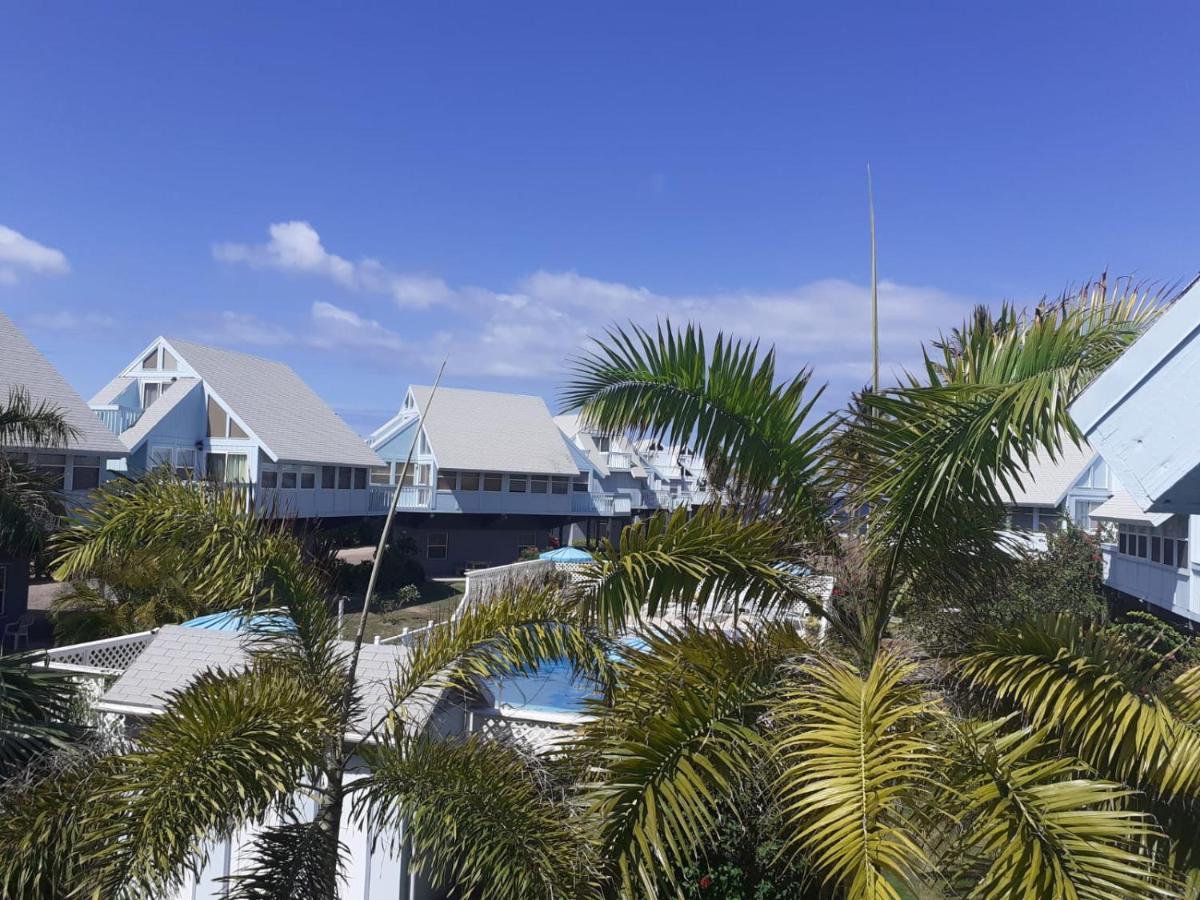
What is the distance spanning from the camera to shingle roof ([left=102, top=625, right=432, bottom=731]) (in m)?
8.87

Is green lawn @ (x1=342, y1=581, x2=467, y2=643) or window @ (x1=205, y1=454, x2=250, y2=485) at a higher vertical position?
window @ (x1=205, y1=454, x2=250, y2=485)

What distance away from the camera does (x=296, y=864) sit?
224 inches

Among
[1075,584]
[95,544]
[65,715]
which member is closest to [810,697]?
[95,544]

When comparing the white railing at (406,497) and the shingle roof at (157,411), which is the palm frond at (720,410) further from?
the white railing at (406,497)

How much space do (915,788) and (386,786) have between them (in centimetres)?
318

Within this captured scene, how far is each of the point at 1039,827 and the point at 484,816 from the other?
2996 mm

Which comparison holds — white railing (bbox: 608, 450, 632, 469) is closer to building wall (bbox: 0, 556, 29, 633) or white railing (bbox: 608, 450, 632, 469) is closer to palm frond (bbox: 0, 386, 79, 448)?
building wall (bbox: 0, 556, 29, 633)

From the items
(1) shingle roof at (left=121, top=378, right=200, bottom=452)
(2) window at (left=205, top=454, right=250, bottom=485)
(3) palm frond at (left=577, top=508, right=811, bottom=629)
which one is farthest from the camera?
(2) window at (left=205, top=454, right=250, bottom=485)

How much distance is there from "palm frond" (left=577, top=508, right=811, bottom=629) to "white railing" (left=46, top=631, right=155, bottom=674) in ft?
32.9

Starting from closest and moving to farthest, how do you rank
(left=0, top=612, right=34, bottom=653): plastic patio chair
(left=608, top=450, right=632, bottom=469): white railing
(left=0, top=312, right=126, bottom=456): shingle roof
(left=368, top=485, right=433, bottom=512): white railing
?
(left=0, top=612, right=34, bottom=653): plastic patio chair, (left=0, top=312, right=126, bottom=456): shingle roof, (left=368, top=485, right=433, bottom=512): white railing, (left=608, top=450, right=632, bottom=469): white railing

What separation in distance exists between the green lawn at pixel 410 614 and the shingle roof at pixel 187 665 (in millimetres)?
6163

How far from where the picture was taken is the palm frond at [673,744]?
4.10m

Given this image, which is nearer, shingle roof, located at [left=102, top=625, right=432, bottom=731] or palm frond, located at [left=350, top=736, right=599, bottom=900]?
palm frond, located at [left=350, top=736, right=599, bottom=900]

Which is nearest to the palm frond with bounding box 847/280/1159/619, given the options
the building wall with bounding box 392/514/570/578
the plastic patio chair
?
the plastic patio chair
